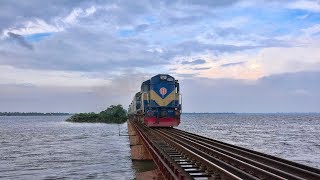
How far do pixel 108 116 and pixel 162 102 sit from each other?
10777cm

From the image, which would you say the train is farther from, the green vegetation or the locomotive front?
the green vegetation

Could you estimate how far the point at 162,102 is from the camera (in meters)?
35.8

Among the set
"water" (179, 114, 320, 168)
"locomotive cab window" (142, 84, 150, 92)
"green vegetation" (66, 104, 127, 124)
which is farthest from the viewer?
"green vegetation" (66, 104, 127, 124)

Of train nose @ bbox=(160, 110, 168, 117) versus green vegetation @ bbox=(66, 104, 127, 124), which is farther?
green vegetation @ bbox=(66, 104, 127, 124)

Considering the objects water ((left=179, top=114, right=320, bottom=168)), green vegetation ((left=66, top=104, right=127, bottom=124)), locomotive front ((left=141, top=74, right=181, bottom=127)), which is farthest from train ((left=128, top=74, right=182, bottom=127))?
green vegetation ((left=66, top=104, right=127, bottom=124))

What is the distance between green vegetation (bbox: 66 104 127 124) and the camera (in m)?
137

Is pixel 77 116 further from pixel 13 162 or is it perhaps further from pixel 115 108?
pixel 13 162

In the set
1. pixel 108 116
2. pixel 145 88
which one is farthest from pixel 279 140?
pixel 108 116

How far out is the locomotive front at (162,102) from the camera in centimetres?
3572

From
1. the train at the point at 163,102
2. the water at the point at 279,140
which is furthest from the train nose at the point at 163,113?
the water at the point at 279,140

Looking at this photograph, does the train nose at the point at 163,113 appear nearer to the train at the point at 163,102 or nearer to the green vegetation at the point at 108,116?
the train at the point at 163,102

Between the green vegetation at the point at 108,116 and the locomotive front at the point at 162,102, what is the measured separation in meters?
98.5

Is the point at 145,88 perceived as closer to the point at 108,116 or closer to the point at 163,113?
the point at 163,113

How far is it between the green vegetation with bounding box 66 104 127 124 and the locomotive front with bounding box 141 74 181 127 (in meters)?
98.5
